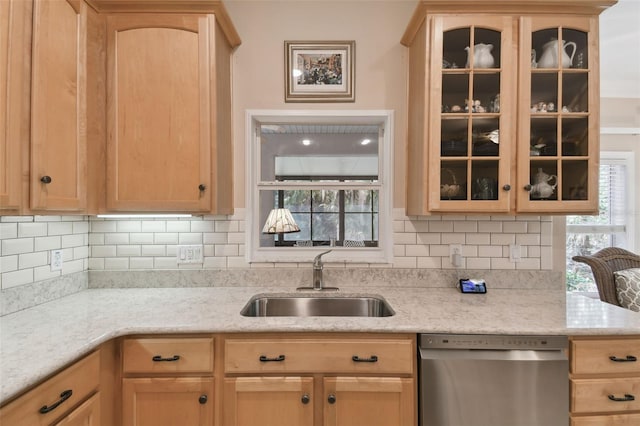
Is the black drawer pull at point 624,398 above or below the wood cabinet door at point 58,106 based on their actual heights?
below

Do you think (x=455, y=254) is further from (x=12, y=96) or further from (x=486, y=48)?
(x=12, y=96)

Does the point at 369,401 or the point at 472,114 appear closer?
the point at 369,401

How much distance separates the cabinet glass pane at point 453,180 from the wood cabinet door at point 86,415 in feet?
5.94

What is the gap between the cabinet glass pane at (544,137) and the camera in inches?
68.5

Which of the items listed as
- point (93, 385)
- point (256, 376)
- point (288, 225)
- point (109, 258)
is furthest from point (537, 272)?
point (109, 258)

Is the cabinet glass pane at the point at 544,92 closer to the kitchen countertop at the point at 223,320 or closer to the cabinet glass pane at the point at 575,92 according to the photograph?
the cabinet glass pane at the point at 575,92

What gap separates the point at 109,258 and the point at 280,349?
136cm

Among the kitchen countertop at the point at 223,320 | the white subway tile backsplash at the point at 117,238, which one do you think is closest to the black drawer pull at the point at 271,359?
the kitchen countertop at the point at 223,320

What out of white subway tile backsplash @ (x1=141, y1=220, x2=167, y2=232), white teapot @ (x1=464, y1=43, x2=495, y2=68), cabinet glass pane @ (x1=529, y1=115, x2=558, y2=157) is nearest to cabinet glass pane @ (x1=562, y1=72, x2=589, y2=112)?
cabinet glass pane @ (x1=529, y1=115, x2=558, y2=157)

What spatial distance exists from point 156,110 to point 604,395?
8.16 feet

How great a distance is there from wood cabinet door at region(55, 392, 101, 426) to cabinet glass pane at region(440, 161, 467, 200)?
1.81 metres

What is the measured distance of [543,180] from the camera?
5.72 ft

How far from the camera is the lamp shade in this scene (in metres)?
2.03

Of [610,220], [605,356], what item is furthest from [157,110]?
[610,220]
